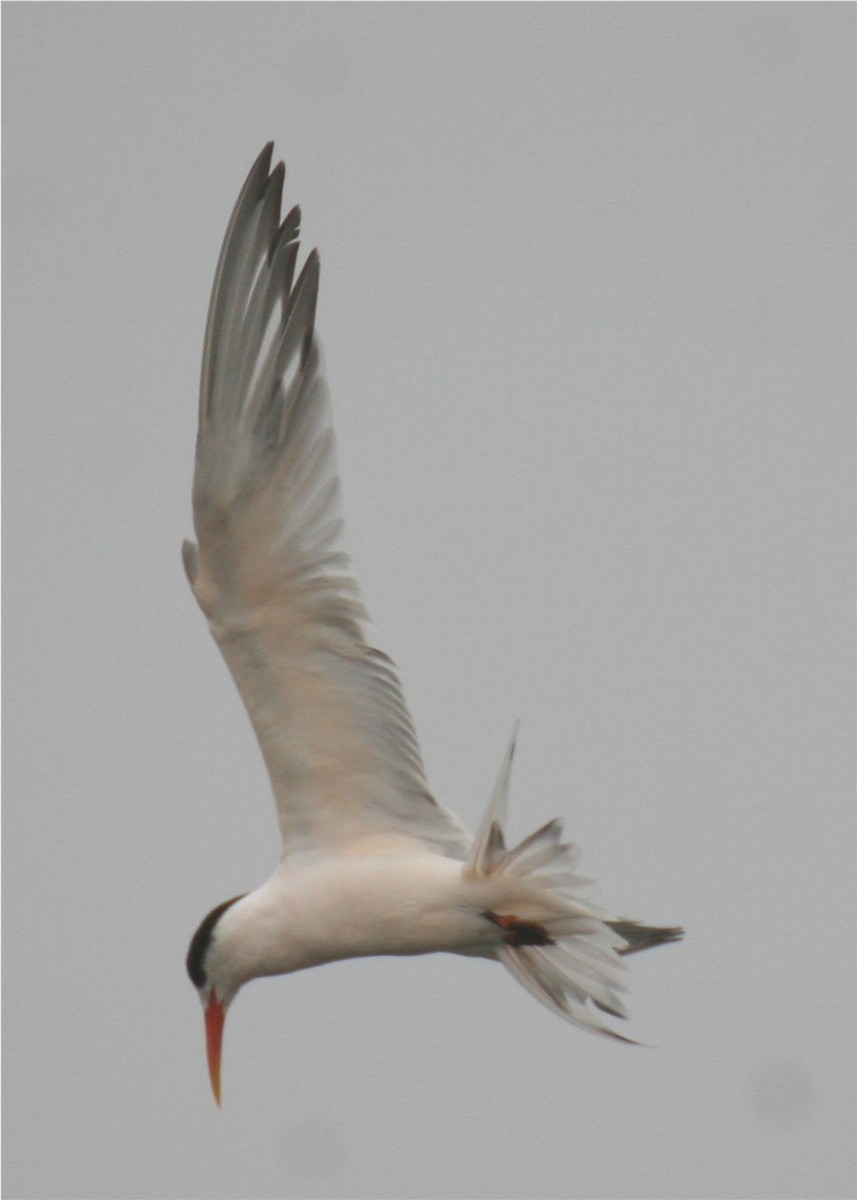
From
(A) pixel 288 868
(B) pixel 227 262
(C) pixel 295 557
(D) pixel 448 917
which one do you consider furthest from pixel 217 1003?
(B) pixel 227 262

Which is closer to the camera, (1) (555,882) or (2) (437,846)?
(1) (555,882)

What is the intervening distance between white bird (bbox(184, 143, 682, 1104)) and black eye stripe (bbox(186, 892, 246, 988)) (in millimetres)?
28

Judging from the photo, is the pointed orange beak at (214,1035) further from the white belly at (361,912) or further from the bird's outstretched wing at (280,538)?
the bird's outstretched wing at (280,538)

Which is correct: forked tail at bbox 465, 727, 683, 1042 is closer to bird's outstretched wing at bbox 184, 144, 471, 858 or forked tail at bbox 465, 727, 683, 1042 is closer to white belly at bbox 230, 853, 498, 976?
white belly at bbox 230, 853, 498, 976

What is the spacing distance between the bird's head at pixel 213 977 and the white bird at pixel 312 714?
0.11 feet

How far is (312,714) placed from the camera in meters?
6.33

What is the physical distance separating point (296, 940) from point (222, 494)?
4.02 feet

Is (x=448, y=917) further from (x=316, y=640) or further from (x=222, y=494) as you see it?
(x=222, y=494)

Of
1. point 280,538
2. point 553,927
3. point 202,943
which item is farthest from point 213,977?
point 280,538

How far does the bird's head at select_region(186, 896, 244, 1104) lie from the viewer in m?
6.52

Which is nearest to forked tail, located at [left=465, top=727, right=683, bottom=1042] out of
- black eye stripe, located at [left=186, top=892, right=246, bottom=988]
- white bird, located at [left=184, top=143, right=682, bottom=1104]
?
white bird, located at [left=184, top=143, right=682, bottom=1104]

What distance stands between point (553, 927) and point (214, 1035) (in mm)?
1328

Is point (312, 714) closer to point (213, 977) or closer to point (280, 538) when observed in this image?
point (280, 538)

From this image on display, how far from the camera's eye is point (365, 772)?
6418 millimetres
